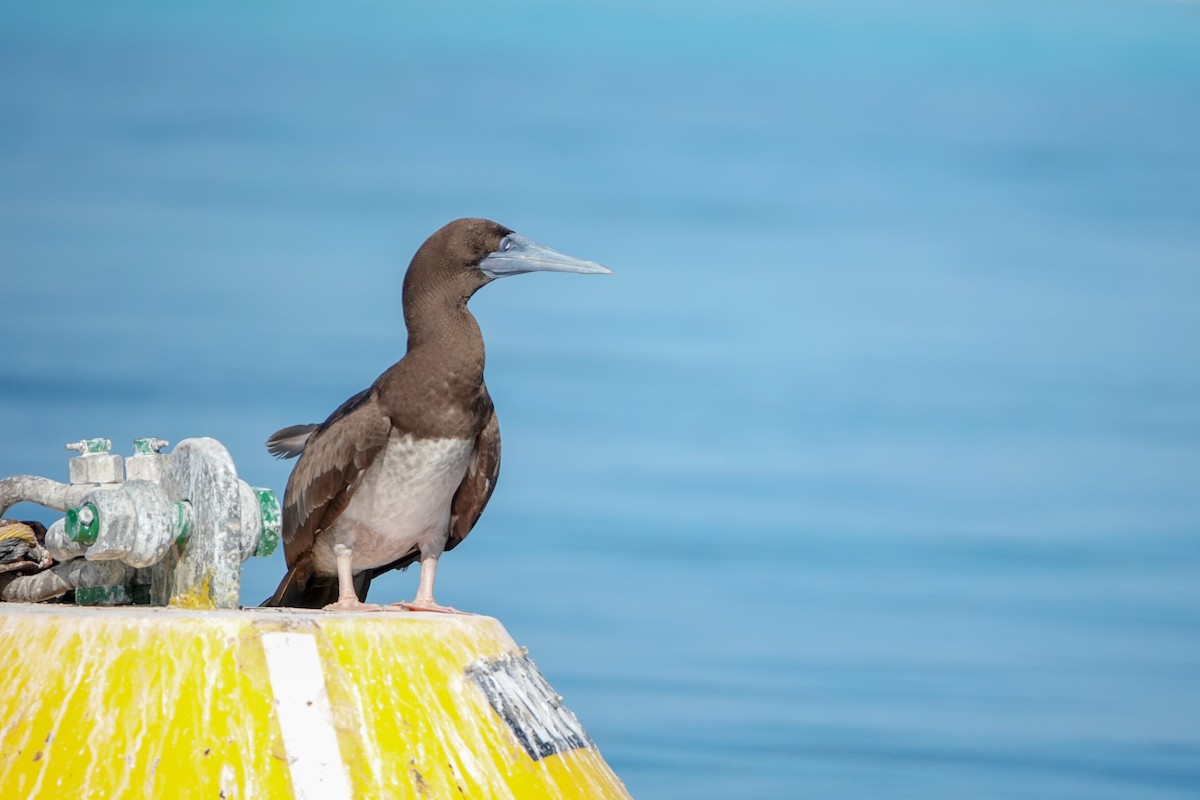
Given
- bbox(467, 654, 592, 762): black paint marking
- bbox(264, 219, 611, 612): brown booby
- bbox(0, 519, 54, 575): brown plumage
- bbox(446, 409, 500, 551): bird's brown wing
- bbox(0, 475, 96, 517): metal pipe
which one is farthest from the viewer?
bbox(446, 409, 500, 551): bird's brown wing

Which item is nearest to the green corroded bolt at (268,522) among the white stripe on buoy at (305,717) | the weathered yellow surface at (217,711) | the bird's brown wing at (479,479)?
the weathered yellow surface at (217,711)

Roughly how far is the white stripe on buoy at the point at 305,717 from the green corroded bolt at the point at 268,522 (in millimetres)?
770

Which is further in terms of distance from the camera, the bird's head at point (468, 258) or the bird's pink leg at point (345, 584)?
the bird's head at point (468, 258)

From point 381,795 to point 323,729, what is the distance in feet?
0.76

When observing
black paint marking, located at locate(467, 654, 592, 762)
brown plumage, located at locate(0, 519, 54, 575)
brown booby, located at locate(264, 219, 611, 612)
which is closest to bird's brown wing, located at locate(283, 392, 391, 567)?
brown booby, located at locate(264, 219, 611, 612)

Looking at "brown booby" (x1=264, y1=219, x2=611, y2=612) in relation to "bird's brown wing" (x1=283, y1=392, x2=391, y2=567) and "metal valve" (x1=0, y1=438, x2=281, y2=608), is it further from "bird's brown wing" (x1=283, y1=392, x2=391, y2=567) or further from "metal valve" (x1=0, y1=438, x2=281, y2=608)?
"metal valve" (x1=0, y1=438, x2=281, y2=608)

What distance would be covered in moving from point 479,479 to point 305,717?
5.70ft

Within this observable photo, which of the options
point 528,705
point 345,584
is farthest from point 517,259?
point 528,705

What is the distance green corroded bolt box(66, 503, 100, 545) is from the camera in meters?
4.69

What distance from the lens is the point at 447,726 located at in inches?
175

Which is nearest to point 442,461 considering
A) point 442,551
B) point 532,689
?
point 442,551

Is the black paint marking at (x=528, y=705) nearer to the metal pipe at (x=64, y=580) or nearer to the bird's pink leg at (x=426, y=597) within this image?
the bird's pink leg at (x=426, y=597)

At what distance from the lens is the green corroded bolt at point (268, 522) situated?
199 inches

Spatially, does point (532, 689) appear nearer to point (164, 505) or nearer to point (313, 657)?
point (313, 657)
